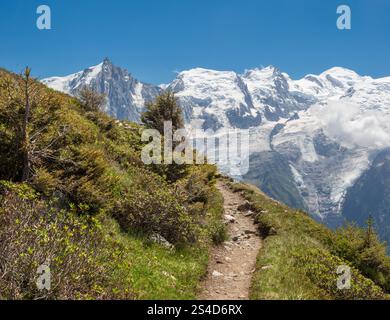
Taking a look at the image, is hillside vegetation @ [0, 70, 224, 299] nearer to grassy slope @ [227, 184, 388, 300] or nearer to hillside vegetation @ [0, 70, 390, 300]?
hillside vegetation @ [0, 70, 390, 300]

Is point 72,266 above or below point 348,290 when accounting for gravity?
above

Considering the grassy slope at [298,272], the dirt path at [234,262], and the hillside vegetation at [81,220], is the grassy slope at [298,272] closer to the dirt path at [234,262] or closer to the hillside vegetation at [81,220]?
the dirt path at [234,262]

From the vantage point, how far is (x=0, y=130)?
45.7 feet

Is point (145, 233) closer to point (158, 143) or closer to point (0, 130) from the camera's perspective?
point (0, 130)

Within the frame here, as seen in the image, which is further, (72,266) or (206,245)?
(206,245)

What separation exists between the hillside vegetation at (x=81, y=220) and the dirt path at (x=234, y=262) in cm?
65

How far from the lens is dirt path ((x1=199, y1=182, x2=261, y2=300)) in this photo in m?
14.8

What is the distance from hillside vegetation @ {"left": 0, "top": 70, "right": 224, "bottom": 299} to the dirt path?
0.65 metres

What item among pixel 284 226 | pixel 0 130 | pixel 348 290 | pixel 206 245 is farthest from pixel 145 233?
pixel 284 226

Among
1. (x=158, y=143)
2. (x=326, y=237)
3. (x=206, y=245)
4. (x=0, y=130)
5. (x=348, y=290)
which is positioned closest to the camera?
(x=0, y=130)

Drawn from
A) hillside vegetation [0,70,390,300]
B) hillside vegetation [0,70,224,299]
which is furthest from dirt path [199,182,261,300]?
hillside vegetation [0,70,224,299]

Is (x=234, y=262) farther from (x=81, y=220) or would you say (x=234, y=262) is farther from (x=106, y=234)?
(x=81, y=220)

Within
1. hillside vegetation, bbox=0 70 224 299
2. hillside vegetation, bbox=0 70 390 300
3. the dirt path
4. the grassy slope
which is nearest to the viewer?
hillside vegetation, bbox=0 70 224 299
